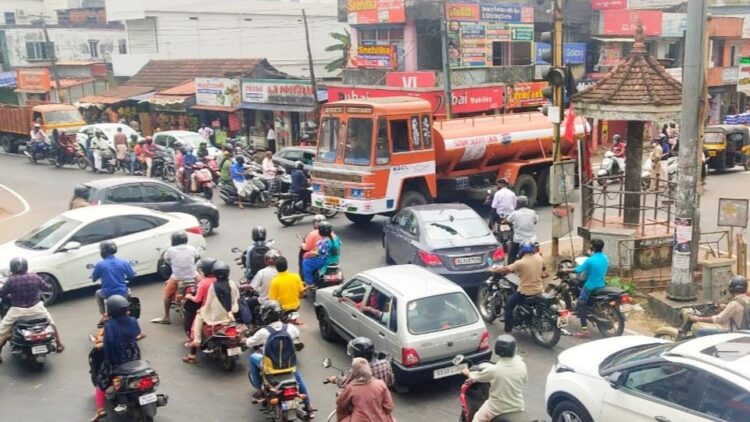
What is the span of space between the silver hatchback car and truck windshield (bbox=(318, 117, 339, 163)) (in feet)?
25.0

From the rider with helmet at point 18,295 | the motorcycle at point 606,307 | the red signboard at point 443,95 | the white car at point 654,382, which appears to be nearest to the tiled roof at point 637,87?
the motorcycle at point 606,307

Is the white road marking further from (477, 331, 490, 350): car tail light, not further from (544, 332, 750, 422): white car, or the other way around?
(544, 332, 750, 422): white car

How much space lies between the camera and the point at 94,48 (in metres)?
54.3

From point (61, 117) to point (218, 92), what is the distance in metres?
6.73

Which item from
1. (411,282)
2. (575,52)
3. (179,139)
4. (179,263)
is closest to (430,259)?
(411,282)

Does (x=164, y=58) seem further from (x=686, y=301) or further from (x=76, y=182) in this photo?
(x=686, y=301)

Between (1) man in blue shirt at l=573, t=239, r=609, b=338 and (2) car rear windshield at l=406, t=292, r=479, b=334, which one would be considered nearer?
(2) car rear windshield at l=406, t=292, r=479, b=334

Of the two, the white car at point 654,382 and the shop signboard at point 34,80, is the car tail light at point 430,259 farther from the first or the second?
the shop signboard at point 34,80

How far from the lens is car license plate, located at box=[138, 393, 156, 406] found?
7.70 metres

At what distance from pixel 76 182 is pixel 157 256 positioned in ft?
44.5

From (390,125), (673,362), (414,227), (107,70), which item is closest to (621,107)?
(414,227)

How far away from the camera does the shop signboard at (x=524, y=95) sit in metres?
30.5

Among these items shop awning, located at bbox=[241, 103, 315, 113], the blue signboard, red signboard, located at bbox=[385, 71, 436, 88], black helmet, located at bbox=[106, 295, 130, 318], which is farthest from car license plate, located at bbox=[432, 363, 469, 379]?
the blue signboard

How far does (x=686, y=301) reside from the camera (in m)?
11.4
